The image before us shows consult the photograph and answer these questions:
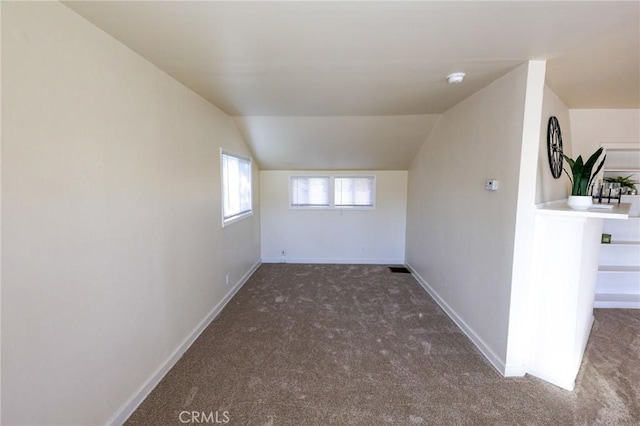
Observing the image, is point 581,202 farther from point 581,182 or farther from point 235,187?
point 235,187

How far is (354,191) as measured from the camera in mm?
5219

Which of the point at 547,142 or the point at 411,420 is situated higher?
the point at 547,142

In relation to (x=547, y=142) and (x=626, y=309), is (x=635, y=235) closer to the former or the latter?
(x=626, y=309)

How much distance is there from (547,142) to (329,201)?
3.45m

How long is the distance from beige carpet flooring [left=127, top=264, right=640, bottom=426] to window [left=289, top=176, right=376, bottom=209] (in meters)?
2.33

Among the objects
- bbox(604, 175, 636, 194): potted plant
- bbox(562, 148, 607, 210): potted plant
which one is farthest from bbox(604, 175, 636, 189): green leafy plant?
bbox(562, 148, 607, 210): potted plant

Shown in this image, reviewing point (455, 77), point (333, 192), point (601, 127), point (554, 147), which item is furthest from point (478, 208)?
point (333, 192)

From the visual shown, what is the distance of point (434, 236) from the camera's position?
3676 mm

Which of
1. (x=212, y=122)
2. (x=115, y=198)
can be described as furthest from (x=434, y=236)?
(x=115, y=198)

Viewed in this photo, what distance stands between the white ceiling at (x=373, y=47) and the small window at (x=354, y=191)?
2.10 metres

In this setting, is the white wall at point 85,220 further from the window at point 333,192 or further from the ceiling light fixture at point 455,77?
the window at point 333,192

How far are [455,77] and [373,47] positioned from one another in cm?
88
